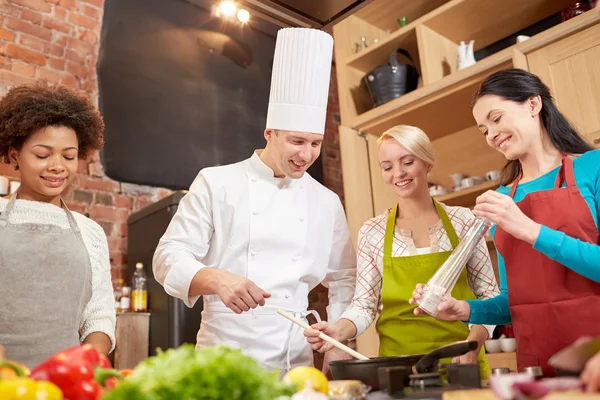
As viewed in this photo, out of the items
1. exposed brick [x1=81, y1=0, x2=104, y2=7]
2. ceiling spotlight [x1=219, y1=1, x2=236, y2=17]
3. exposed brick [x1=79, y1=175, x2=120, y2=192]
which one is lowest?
exposed brick [x1=79, y1=175, x2=120, y2=192]

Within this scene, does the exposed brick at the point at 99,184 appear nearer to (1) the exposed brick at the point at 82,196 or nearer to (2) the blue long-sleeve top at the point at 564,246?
(1) the exposed brick at the point at 82,196

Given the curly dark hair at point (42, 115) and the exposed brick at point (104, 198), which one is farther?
the exposed brick at point (104, 198)

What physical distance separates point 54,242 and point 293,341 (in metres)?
0.74

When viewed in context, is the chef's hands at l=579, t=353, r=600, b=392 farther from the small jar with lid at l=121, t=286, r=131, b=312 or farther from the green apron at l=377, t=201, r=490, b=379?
the small jar with lid at l=121, t=286, r=131, b=312

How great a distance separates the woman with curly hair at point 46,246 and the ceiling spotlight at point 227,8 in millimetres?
2350

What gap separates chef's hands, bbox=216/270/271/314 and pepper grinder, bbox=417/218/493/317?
0.39 meters

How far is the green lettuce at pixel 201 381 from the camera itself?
565 mm

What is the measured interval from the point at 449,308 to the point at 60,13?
9.50 ft

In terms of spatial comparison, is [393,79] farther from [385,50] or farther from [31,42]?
[31,42]

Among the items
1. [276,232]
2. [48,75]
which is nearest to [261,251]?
[276,232]

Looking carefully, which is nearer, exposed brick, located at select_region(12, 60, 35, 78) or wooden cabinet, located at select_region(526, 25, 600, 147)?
wooden cabinet, located at select_region(526, 25, 600, 147)

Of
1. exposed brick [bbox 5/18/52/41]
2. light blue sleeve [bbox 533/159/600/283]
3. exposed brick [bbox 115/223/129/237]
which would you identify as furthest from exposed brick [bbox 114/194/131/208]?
light blue sleeve [bbox 533/159/600/283]

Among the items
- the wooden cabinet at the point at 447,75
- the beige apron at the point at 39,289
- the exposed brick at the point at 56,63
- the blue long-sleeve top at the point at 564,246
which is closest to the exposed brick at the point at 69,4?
the exposed brick at the point at 56,63

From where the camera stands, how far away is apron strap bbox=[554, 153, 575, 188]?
1314 millimetres
